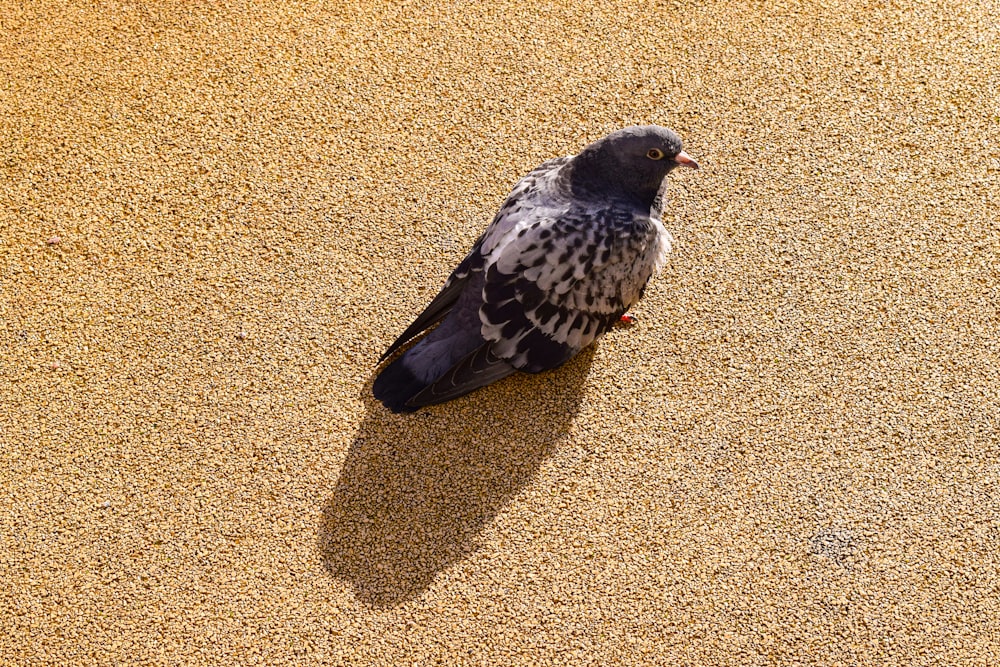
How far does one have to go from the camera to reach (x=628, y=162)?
275 cm

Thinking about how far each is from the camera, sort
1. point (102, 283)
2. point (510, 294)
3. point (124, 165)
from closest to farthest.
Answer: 1. point (510, 294)
2. point (102, 283)
3. point (124, 165)

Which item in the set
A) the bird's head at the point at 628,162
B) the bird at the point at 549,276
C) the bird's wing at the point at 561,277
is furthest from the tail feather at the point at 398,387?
the bird's head at the point at 628,162

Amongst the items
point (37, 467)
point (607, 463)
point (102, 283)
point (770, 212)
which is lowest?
point (607, 463)

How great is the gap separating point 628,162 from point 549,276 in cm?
50

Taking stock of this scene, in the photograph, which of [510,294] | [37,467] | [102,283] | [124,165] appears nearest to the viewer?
[510,294]

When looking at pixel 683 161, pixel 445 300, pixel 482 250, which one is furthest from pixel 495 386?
pixel 683 161

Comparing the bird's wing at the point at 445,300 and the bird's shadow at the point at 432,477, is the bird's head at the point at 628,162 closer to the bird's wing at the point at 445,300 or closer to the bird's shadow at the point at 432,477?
the bird's wing at the point at 445,300

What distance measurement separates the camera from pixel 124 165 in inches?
133

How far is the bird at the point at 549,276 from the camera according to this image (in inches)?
103

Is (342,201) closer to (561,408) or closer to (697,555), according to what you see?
(561,408)

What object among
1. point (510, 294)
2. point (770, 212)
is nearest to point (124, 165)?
point (510, 294)

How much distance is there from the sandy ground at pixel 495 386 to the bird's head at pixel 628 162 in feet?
1.64

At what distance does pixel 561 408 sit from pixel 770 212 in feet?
4.02

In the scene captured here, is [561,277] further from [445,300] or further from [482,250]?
[445,300]
